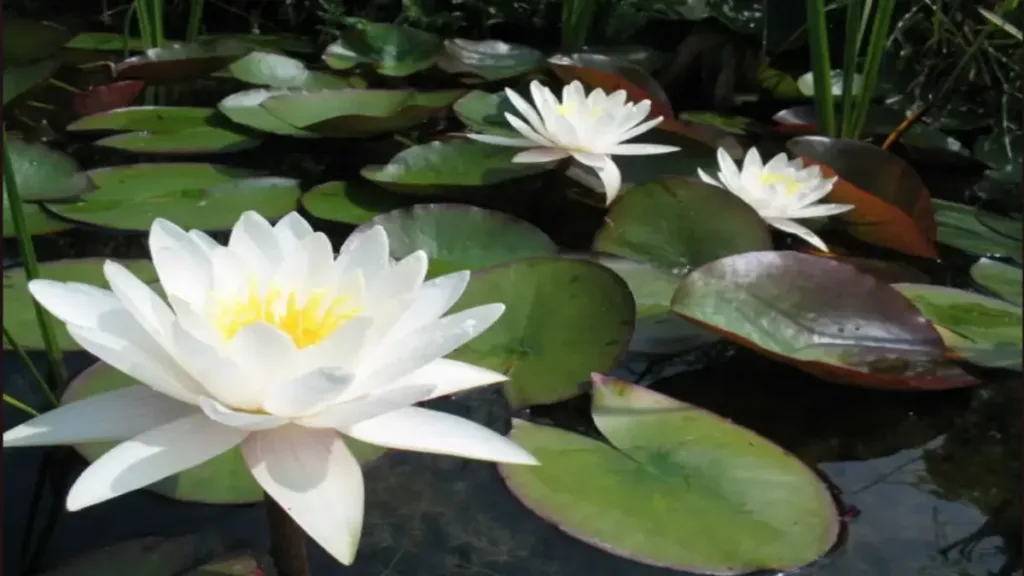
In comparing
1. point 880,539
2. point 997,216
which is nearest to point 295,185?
point 880,539

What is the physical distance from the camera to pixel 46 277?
0.89 meters

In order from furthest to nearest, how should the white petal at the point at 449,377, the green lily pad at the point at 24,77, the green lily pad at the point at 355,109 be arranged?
the green lily pad at the point at 24,77 → the green lily pad at the point at 355,109 → the white petal at the point at 449,377

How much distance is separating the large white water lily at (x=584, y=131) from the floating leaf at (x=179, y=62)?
0.81 m

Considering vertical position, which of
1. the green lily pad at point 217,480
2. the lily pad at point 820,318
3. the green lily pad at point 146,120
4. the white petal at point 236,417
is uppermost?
the white petal at point 236,417

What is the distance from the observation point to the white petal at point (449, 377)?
53 centimetres

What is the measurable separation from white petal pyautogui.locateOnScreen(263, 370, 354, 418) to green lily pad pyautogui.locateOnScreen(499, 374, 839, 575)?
0.22 meters

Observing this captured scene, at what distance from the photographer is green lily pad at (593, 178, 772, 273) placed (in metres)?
1.01

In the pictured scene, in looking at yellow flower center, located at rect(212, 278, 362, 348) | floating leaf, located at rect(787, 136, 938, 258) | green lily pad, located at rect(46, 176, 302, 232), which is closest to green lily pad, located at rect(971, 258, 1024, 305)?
floating leaf, located at rect(787, 136, 938, 258)

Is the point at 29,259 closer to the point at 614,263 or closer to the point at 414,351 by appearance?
the point at 414,351

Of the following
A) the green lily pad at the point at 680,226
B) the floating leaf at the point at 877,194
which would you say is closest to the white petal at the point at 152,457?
the green lily pad at the point at 680,226

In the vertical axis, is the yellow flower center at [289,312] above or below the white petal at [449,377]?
above

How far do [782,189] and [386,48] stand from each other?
1.07m

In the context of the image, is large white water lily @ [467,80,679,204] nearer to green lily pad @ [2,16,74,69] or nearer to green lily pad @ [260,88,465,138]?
green lily pad @ [260,88,465,138]

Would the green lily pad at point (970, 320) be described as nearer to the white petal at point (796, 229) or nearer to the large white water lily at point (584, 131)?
the white petal at point (796, 229)
